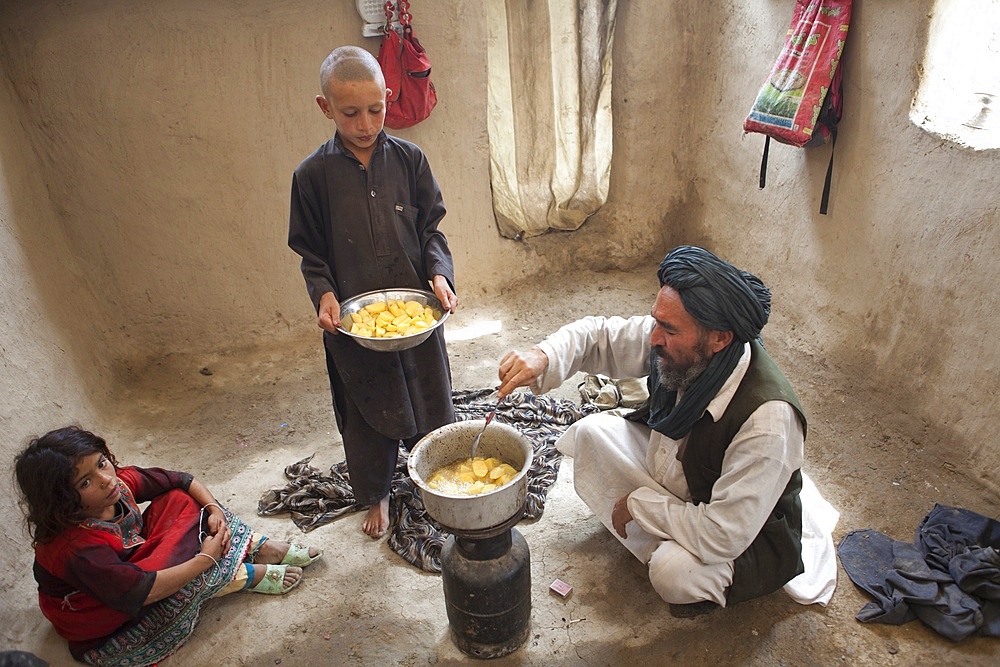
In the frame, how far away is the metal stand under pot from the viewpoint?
2000 millimetres

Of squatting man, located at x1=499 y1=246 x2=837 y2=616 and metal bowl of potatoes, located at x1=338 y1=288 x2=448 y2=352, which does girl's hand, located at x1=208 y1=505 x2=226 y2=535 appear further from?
squatting man, located at x1=499 y1=246 x2=837 y2=616

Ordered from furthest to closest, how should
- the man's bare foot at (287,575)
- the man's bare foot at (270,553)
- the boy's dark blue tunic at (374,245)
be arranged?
1. the man's bare foot at (270,553)
2. the man's bare foot at (287,575)
3. the boy's dark blue tunic at (374,245)

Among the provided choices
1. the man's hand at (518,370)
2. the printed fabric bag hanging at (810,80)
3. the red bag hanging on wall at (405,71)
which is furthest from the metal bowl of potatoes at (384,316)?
the printed fabric bag hanging at (810,80)

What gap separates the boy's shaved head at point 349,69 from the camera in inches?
84.9

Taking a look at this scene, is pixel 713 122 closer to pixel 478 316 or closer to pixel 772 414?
pixel 478 316

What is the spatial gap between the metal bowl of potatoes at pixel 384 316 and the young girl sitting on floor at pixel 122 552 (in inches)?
35.4

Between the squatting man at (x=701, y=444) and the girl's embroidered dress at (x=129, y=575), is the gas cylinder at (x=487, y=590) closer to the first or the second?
the squatting man at (x=701, y=444)

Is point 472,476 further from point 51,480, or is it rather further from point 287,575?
point 51,480

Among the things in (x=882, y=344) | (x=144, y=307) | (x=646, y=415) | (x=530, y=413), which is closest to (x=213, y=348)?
(x=144, y=307)

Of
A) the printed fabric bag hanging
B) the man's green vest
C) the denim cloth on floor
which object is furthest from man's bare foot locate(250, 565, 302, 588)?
the printed fabric bag hanging

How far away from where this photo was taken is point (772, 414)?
1.95 m

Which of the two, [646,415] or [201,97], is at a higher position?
[201,97]

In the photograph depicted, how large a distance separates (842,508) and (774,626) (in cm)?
78

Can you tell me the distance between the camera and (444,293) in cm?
248
